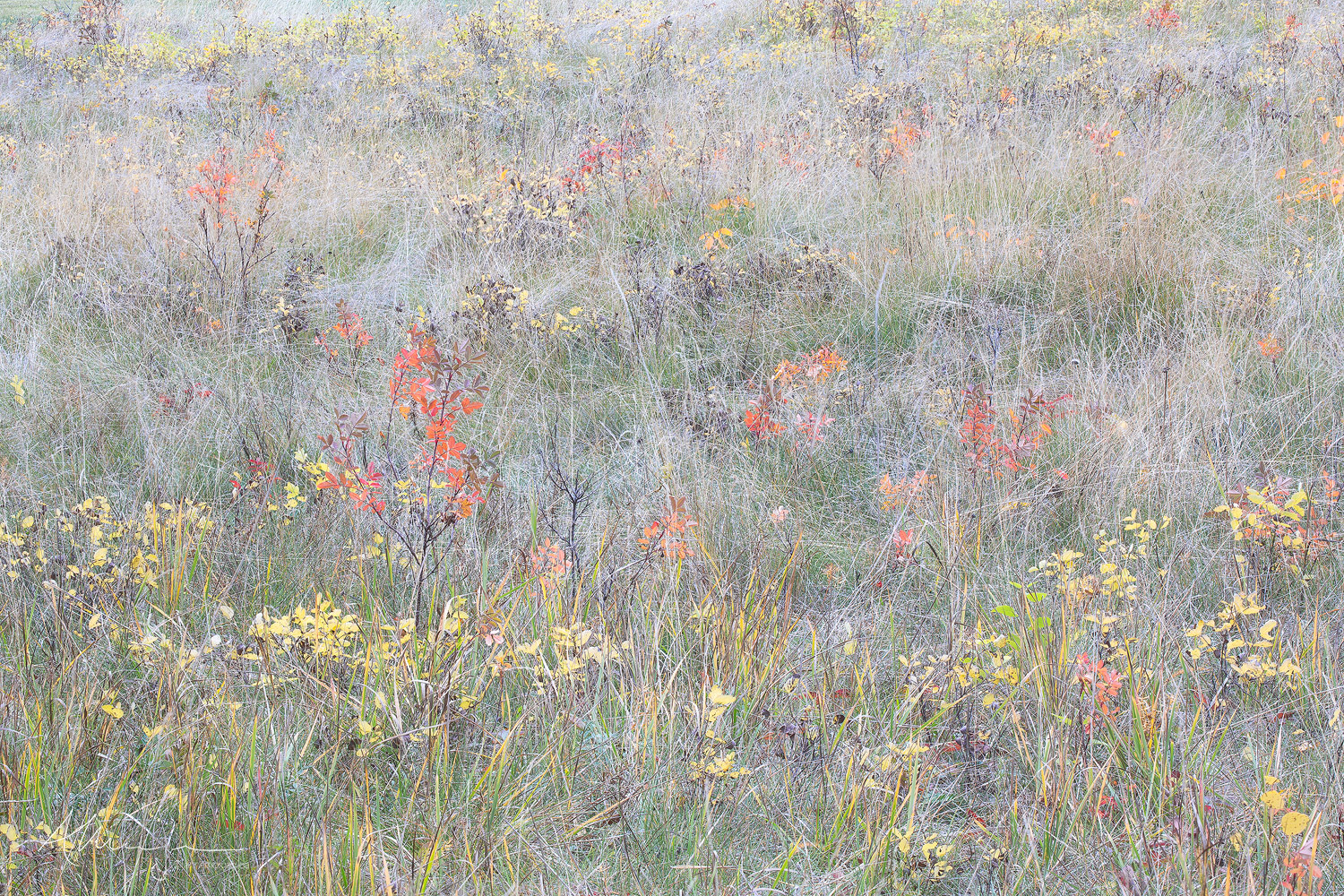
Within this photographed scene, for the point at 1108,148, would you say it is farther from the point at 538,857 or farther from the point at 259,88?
the point at 259,88

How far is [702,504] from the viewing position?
267cm

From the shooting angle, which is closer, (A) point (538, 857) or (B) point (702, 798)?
(A) point (538, 857)

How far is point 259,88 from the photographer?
890cm

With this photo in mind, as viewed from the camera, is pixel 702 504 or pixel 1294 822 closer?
pixel 1294 822

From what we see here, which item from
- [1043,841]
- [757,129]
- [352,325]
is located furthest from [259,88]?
[1043,841]

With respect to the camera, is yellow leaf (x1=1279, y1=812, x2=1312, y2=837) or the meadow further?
the meadow

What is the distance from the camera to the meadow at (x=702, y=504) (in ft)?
5.36

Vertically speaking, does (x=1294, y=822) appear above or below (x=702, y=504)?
above

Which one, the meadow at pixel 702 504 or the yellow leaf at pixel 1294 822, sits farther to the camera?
the meadow at pixel 702 504

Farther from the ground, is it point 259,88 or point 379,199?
point 259,88

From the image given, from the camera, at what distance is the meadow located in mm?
1633

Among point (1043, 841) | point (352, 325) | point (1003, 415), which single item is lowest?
point (1043, 841)

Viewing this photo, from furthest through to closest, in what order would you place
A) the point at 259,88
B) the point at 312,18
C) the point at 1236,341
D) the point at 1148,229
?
the point at 312,18 < the point at 259,88 < the point at 1148,229 < the point at 1236,341

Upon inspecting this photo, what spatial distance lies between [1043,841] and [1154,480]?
4.63ft
